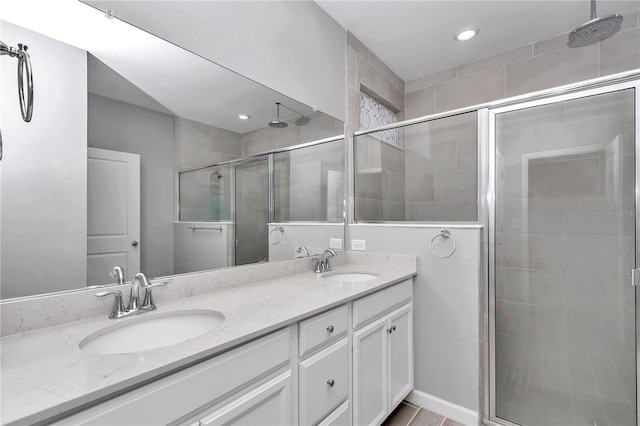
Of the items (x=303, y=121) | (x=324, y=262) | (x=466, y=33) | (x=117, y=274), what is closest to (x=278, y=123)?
(x=303, y=121)

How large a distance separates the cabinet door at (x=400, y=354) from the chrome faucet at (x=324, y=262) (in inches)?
20.4

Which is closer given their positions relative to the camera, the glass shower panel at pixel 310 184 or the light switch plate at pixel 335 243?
the glass shower panel at pixel 310 184

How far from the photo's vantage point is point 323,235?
2158mm

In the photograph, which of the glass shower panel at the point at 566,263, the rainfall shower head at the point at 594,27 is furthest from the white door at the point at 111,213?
the rainfall shower head at the point at 594,27

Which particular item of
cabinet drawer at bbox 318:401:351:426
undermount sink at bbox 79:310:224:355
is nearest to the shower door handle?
cabinet drawer at bbox 318:401:351:426

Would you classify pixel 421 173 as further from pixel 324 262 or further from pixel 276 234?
pixel 276 234

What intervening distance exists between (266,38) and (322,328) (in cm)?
159

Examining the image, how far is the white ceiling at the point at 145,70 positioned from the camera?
99 cm

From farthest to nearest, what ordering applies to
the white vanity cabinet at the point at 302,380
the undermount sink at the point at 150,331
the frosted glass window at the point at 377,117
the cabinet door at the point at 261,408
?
the frosted glass window at the point at 377,117
the undermount sink at the point at 150,331
the cabinet door at the point at 261,408
the white vanity cabinet at the point at 302,380

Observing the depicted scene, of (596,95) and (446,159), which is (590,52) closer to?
(596,95)

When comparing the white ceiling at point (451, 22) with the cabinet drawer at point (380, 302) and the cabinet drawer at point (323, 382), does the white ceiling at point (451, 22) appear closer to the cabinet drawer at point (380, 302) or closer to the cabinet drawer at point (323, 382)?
the cabinet drawer at point (380, 302)

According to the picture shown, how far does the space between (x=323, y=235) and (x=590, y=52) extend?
95.9 inches

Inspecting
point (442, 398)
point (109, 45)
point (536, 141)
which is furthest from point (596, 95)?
point (109, 45)

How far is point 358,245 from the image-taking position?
7.39ft
